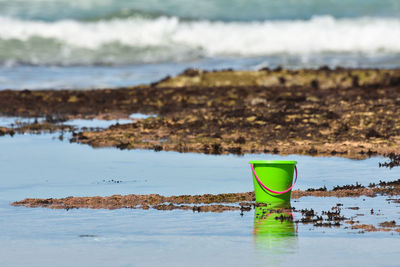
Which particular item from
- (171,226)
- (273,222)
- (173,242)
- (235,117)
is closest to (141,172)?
(171,226)

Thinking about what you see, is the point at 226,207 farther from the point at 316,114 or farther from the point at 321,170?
the point at 316,114

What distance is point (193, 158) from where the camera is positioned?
968 inches

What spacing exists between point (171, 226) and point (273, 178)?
2858mm

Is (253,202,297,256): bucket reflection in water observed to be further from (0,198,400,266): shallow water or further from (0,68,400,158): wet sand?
(0,68,400,158): wet sand

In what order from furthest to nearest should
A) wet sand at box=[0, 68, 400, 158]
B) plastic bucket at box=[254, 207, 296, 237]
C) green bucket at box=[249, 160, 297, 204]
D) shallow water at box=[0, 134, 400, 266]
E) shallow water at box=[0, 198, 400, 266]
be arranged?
1. wet sand at box=[0, 68, 400, 158]
2. green bucket at box=[249, 160, 297, 204]
3. plastic bucket at box=[254, 207, 296, 237]
4. shallow water at box=[0, 134, 400, 266]
5. shallow water at box=[0, 198, 400, 266]

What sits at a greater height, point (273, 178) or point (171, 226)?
point (273, 178)

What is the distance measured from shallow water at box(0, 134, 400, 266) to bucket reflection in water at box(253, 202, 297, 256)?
0.08 feet

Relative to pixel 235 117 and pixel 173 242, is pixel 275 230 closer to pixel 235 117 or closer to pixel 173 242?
pixel 173 242

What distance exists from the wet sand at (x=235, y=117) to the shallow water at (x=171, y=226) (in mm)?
4747

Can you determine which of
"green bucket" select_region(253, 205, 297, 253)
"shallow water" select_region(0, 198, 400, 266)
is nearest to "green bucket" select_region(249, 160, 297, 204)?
"green bucket" select_region(253, 205, 297, 253)

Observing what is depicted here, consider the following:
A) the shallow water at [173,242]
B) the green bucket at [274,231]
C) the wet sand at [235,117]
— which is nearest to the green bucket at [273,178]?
the green bucket at [274,231]

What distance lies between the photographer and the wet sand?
91.8 ft

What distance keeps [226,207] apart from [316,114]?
20.5 m

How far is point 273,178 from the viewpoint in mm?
14930
